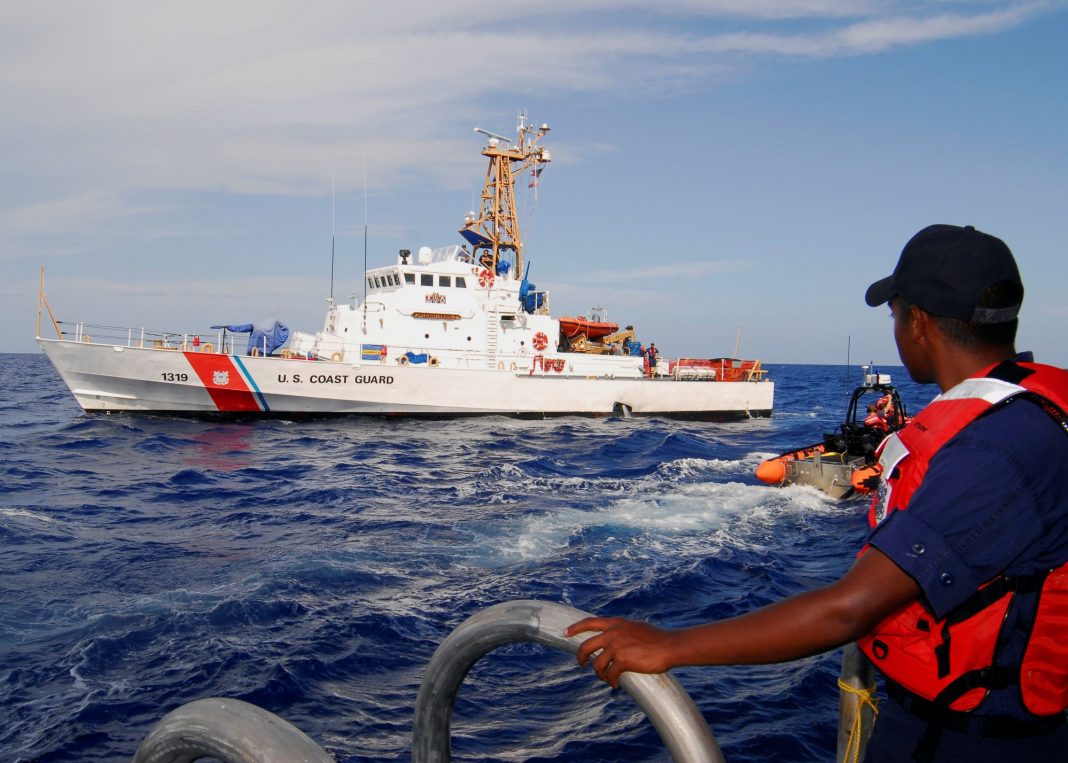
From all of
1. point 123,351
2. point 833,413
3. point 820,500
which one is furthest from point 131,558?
point 833,413

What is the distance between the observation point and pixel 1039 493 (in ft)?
4.63

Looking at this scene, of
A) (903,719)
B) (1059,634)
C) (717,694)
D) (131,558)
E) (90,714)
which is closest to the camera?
(1059,634)

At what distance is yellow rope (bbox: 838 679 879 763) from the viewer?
206 centimetres

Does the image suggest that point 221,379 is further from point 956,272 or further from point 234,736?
point 956,272

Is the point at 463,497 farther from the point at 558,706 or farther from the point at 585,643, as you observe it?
the point at 585,643

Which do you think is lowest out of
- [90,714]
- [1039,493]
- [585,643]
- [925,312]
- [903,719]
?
[90,714]

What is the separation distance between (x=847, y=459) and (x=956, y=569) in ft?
43.2

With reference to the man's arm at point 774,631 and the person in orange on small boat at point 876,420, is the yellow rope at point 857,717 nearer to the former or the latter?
the man's arm at point 774,631

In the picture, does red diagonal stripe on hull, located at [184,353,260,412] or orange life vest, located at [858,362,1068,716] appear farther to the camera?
red diagonal stripe on hull, located at [184,353,260,412]

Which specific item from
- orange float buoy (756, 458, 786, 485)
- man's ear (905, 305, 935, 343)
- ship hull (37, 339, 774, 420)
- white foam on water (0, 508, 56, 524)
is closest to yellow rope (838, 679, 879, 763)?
man's ear (905, 305, 935, 343)

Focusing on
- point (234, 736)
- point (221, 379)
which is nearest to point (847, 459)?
point (234, 736)

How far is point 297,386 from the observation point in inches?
883

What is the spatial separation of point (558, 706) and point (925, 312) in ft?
14.1

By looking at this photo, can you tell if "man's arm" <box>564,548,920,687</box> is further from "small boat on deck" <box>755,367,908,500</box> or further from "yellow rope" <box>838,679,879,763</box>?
"small boat on deck" <box>755,367,908,500</box>
